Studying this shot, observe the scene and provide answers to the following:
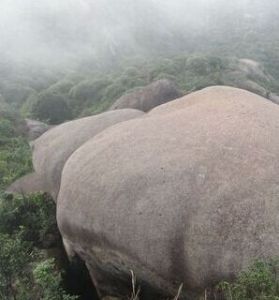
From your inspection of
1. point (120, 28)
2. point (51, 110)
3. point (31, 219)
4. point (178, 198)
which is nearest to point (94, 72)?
point (120, 28)

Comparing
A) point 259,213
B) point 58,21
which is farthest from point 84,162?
point 58,21

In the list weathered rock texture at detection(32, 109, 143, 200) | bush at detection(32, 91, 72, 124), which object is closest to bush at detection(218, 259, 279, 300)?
weathered rock texture at detection(32, 109, 143, 200)

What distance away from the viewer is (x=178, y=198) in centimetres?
862

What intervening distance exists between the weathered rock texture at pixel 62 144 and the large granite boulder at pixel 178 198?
1.38 meters

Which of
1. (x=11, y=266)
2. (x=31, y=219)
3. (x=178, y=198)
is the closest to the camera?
(x=178, y=198)

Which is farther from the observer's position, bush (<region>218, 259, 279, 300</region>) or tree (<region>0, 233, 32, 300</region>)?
tree (<region>0, 233, 32, 300</region>)

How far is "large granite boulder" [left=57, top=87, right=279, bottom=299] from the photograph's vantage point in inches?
317

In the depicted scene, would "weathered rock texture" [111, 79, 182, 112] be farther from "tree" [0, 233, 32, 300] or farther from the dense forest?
"tree" [0, 233, 32, 300]

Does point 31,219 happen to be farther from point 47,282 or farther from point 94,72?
point 94,72

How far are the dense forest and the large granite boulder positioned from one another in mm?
626

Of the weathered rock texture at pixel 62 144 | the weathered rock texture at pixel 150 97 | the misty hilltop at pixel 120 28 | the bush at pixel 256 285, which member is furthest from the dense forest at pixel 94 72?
the weathered rock texture at pixel 150 97

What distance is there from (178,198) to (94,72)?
56.0 metres

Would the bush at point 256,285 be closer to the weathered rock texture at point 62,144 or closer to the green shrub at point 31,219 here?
the green shrub at point 31,219

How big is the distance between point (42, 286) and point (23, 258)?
1.04 metres
